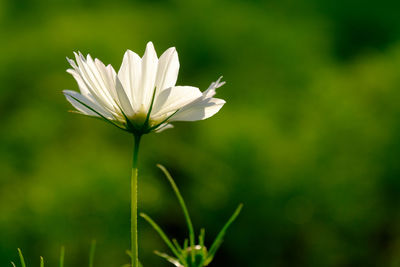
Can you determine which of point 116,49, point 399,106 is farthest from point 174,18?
point 399,106

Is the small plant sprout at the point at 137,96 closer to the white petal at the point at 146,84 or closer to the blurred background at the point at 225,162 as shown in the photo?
the white petal at the point at 146,84

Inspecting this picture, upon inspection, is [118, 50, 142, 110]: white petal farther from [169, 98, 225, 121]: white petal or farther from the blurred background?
the blurred background

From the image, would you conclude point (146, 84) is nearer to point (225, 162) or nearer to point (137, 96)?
point (137, 96)

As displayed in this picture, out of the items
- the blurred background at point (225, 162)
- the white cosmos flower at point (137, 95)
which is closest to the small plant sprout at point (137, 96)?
the white cosmos flower at point (137, 95)

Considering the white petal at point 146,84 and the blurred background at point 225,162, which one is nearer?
the white petal at point 146,84

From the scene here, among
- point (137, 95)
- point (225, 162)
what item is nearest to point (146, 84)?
point (137, 95)

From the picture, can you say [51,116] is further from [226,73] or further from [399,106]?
[399,106]
